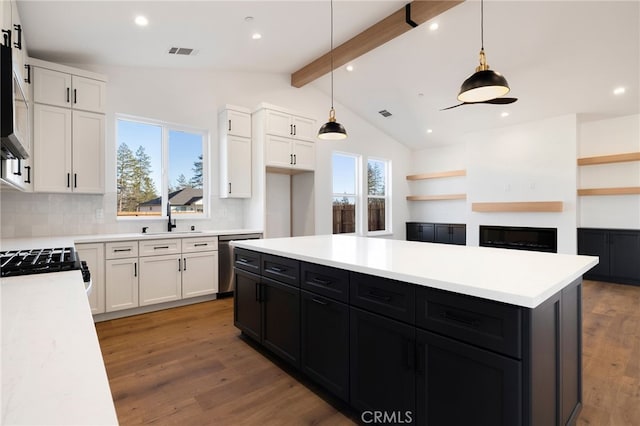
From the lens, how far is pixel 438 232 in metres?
7.83

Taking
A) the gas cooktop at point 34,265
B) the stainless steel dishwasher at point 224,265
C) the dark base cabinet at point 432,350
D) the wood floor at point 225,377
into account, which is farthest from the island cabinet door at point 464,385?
the stainless steel dishwasher at point 224,265

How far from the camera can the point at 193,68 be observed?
4.71 metres

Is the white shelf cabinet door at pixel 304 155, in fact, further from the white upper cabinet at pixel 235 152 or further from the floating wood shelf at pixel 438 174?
the floating wood shelf at pixel 438 174

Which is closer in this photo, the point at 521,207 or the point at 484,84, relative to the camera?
the point at 484,84

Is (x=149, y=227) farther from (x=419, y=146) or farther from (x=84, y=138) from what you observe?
(x=419, y=146)

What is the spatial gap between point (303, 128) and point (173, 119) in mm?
1966

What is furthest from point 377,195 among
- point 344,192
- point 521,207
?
point 521,207

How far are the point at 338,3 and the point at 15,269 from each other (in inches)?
147

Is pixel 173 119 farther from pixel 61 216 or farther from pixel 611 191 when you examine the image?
pixel 611 191

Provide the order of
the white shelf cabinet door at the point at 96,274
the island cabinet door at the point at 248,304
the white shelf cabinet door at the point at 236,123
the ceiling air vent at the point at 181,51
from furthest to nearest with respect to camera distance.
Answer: the white shelf cabinet door at the point at 236,123 → the ceiling air vent at the point at 181,51 → the white shelf cabinet door at the point at 96,274 → the island cabinet door at the point at 248,304

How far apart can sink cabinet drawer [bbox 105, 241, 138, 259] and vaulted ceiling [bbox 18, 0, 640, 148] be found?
218cm

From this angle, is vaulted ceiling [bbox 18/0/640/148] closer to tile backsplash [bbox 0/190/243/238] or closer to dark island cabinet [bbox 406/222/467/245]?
tile backsplash [bbox 0/190/243/238]

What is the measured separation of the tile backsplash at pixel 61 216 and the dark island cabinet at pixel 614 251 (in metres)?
6.90

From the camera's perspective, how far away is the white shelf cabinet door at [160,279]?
387 centimetres
